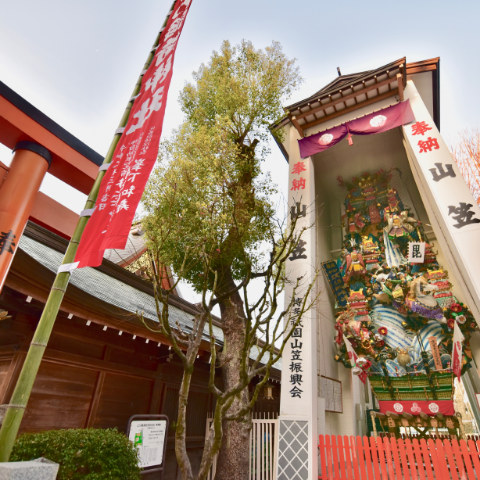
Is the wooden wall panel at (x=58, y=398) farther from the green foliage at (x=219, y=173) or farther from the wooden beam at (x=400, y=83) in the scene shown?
the wooden beam at (x=400, y=83)

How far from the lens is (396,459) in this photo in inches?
263

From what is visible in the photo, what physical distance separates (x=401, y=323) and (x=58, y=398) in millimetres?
9777

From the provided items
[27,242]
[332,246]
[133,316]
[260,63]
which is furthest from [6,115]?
[332,246]

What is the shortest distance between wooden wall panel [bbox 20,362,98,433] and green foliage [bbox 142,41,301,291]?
2906 millimetres

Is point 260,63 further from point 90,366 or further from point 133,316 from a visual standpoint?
point 90,366

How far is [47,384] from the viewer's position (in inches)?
213

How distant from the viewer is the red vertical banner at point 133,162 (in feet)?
9.99

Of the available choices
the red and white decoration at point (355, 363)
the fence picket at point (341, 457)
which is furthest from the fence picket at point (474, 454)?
the red and white decoration at point (355, 363)

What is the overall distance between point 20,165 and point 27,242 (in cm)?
274

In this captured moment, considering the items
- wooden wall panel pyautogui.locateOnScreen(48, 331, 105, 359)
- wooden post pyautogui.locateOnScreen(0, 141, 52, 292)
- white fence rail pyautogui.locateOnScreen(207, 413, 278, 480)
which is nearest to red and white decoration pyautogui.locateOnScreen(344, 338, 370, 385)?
white fence rail pyautogui.locateOnScreen(207, 413, 278, 480)

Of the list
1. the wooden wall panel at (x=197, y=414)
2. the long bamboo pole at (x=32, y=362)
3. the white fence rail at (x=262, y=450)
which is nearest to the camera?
the long bamboo pole at (x=32, y=362)

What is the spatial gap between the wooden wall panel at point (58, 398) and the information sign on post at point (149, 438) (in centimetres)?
95

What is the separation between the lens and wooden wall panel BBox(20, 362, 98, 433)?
17.0ft

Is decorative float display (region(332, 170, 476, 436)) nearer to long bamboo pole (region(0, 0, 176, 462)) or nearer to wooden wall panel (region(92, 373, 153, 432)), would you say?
wooden wall panel (region(92, 373, 153, 432))
